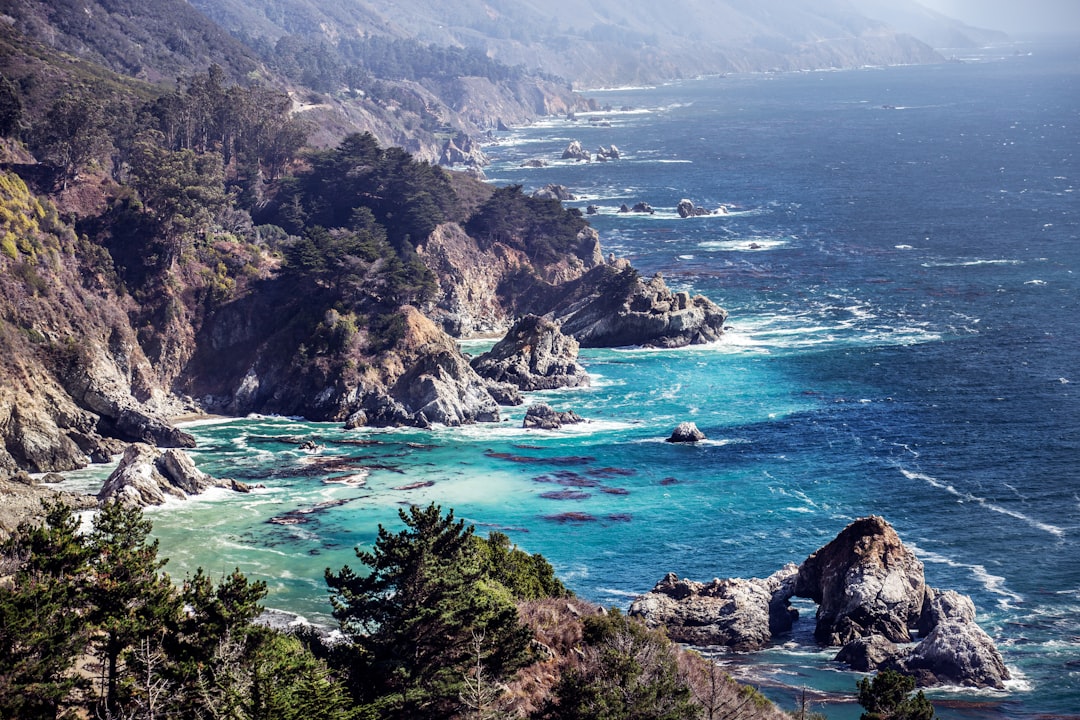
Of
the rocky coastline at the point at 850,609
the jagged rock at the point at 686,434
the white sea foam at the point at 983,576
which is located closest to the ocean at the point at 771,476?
the white sea foam at the point at 983,576

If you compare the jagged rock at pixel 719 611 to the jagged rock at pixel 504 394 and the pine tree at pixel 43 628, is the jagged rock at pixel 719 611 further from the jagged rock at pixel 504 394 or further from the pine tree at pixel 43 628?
the jagged rock at pixel 504 394

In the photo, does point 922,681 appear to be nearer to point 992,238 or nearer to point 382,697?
point 382,697

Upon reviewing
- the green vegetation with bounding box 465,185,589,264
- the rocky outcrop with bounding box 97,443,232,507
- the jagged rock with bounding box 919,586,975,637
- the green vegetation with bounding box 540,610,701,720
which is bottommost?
the jagged rock with bounding box 919,586,975,637

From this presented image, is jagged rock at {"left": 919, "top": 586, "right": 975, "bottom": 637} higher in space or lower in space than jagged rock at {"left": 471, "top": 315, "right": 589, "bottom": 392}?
lower

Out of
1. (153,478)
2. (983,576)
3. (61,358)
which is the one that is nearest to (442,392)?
(153,478)

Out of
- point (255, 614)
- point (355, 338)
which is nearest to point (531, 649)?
point (255, 614)

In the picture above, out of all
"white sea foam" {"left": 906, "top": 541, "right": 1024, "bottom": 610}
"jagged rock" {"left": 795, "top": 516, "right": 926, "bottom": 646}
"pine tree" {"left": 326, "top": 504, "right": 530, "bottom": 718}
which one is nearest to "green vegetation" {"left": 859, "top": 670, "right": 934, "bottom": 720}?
"jagged rock" {"left": 795, "top": 516, "right": 926, "bottom": 646}

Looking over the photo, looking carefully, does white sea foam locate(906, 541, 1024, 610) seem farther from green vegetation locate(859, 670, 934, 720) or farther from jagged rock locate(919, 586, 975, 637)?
green vegetation locate(859, 670, 934, 720)
